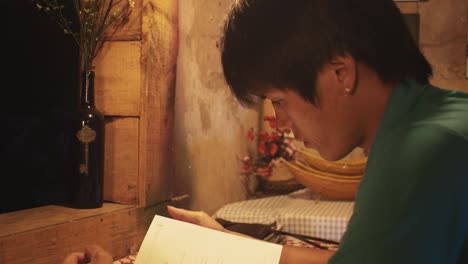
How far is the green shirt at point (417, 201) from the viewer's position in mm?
475

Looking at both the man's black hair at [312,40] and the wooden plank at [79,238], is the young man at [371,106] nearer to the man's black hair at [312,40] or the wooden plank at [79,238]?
the man's black hair at [312,40]

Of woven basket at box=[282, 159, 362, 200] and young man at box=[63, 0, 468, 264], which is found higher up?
young man at box=[63, 0, 468, 264]

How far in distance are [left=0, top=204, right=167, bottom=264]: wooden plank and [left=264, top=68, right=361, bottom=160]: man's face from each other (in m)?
0.52

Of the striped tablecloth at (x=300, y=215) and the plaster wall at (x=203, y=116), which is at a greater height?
the plaster wall at (x=203, y=116)

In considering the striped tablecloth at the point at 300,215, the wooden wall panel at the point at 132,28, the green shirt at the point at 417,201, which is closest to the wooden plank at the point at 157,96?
the wooden wall panel at the point at 132,28

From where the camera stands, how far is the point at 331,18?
0.63 metres

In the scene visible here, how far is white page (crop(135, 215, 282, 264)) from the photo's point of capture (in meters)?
0.83

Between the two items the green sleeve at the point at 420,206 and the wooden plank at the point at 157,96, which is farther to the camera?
the wooden plank at the point at 157,96

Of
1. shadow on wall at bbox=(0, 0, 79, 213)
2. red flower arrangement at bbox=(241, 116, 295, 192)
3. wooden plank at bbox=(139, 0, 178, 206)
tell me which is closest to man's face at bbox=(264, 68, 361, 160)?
wooden plank at bbox=(139, 0, 178, 206)

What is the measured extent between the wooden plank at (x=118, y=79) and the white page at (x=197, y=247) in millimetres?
359

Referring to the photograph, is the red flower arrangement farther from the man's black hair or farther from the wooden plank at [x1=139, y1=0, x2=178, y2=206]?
the man's black hair

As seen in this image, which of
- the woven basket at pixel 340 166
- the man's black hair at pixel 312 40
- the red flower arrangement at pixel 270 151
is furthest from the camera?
the red flower arrangement at pixel 270 151

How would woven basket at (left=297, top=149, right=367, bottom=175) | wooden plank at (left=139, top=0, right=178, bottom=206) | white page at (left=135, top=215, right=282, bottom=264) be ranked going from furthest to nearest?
woven basket at (left=297, top=149, right=367, bottom=175) < wooden plank at (left=139, top=0, right=178, bottom=206) < white page at (left=135, top=215, right=282, bottom=264)

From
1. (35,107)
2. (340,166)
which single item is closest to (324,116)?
(35,107)
